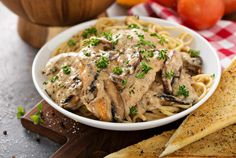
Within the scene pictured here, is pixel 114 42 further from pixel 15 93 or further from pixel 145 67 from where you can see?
pixel 15 93

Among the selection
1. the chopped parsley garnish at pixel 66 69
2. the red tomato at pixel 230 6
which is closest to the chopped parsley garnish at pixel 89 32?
the chopped parsley garnish at pixel 66 69

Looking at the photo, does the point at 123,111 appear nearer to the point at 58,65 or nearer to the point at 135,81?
the point at 135,81

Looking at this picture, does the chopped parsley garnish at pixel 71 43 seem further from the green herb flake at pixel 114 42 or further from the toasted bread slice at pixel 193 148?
the toasted bread slice at pixel 193 148

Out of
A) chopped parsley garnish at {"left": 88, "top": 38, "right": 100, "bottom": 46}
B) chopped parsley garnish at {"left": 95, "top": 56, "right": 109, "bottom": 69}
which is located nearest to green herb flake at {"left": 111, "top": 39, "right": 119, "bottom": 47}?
chopped parsley garnish at {"left": 88, "top": 38, "right": 100, "bottom": 46}

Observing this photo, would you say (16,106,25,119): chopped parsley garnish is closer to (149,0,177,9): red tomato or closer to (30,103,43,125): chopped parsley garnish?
(30,103,43,125): chopped parsley garnish

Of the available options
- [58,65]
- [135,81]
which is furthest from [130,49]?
Result: [58,65]

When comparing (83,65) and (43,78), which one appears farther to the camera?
(43,78)

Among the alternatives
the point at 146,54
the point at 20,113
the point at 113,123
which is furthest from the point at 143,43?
the point at 20,113
